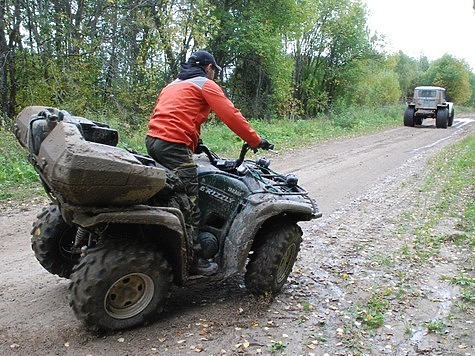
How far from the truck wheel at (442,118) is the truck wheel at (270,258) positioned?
79.5 ft

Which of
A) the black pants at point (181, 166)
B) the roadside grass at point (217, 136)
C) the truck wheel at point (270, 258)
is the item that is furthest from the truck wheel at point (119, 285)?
the roadside grass at point (217, 136)

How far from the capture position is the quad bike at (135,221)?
313 centimetres

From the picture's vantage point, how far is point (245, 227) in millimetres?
4207

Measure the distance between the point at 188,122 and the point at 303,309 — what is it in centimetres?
201

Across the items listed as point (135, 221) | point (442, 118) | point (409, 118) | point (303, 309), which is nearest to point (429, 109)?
point (442, 118)

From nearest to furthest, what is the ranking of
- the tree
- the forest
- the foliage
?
the forest, the tree, the foliage

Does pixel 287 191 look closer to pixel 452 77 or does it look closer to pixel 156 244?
pixel 156 244

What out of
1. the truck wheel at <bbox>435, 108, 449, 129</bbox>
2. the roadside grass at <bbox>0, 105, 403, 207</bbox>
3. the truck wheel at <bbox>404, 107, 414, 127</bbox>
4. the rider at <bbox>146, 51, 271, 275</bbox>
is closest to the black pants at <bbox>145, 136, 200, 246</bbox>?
the rider at <bbox>146, 51, 271, 275</bbox>

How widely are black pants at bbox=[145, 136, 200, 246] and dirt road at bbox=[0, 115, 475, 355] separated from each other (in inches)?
30.6

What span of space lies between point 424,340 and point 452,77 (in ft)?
202

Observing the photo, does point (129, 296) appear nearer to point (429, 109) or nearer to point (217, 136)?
point (217, 136)

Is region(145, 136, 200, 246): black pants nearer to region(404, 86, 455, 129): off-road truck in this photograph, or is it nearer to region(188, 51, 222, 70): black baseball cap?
region(188, 51, 222, 70): black baseball cap

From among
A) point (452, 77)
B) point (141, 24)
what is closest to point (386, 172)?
point (141, 24)

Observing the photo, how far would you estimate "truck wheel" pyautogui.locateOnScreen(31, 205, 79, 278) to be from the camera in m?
4.27
